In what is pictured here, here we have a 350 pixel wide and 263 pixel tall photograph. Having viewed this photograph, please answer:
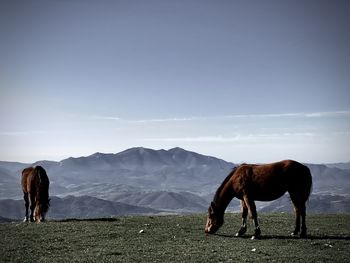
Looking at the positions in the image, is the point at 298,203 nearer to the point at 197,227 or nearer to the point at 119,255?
the point at 197,227

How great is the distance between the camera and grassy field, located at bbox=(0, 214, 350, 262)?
13633 mm

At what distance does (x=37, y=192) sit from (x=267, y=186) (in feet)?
47.9

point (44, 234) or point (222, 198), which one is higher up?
point (222, 198)

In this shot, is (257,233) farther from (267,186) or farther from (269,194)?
(267,186)

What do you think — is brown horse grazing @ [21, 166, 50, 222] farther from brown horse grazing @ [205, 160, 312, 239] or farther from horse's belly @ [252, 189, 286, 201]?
horse's belly @ [252, 189, 286, 201]

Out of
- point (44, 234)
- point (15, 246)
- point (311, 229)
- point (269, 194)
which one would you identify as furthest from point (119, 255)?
point (311, 229)

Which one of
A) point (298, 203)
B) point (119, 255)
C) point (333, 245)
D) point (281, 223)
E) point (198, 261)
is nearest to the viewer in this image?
point (198, 261)

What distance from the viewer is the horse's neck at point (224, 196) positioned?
18.7 m

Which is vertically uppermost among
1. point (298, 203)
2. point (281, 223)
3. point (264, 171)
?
point (264, 171)

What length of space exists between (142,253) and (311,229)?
10740 millimetres

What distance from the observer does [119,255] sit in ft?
46.3

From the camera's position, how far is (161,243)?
54.1 feet

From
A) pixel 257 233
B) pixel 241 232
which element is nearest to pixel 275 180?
pixel 257 233

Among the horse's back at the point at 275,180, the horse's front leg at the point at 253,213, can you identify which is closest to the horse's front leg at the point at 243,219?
the horse's front leg at the point at 253,213
